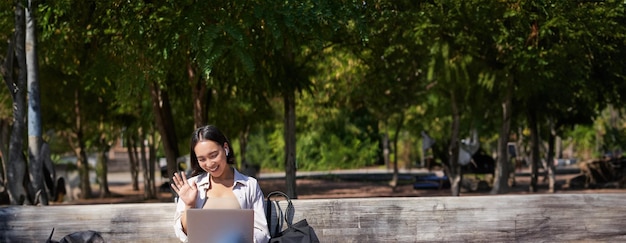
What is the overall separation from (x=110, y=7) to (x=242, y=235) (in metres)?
6.83

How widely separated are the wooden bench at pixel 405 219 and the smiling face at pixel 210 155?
1.23 m

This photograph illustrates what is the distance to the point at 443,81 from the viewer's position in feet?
71.3

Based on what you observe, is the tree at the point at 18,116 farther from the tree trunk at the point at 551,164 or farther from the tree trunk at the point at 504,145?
the tree trunk at the point at 551,164

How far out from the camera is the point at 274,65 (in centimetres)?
1669

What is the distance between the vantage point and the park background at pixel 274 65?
1116 centimetres

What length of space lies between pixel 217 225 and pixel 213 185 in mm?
648

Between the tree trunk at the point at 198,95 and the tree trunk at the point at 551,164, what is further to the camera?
the tree trunk at the point at 551,164

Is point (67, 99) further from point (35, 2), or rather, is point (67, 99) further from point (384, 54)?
point (35, 2)

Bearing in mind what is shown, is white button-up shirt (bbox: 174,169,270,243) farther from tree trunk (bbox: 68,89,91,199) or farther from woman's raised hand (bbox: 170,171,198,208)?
tree trunk (bbox: 68,89,91,199)

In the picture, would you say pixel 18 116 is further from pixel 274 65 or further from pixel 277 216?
pixel 277 216

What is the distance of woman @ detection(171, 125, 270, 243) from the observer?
5832 mm

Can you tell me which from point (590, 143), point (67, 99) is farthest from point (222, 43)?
point (590, 143)

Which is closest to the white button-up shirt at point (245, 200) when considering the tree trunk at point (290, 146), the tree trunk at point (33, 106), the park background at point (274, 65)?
the park background at point (274, 65)

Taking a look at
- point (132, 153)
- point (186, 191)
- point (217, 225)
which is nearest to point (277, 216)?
point (186, 191)
